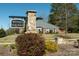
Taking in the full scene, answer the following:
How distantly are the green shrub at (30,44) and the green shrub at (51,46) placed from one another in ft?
0.39

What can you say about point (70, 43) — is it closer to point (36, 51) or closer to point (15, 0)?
point (36, 51)

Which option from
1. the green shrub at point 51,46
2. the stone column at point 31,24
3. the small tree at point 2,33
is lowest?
the green shrub at point 51,46

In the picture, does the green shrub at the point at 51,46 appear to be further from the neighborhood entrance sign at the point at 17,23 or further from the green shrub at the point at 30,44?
the neighborhood entrance sign at the point at 17,23

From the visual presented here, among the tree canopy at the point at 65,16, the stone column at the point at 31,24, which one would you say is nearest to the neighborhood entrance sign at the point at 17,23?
the stone column at the point at 31,24

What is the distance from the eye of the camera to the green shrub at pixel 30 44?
800 cm

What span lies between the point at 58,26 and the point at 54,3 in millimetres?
609

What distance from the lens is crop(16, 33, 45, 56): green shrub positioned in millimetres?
7997

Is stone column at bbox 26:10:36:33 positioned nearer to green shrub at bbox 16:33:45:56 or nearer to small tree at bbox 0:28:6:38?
green shrub at bbox 16:33:45:56

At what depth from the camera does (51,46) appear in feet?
26.9

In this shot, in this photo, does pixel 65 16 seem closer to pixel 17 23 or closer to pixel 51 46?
pixel 51 46

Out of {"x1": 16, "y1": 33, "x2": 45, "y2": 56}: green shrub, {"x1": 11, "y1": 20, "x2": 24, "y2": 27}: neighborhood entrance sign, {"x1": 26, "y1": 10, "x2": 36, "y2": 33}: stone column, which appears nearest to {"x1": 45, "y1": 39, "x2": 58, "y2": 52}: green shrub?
{"x1": 16, "y1": 33, "x2": 45, "y2": 56}: green shrub

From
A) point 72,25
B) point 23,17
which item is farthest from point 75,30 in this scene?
point 23,17

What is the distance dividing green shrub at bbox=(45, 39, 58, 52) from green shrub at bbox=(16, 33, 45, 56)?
0.12 meters

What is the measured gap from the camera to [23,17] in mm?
8148
